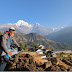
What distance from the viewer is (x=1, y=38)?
3816mm

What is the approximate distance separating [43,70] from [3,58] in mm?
2422

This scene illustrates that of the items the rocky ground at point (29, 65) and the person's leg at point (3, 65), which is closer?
the rocky ground at point (29, 65)

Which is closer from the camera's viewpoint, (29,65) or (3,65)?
(29,65)

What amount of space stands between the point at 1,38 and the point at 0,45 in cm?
38

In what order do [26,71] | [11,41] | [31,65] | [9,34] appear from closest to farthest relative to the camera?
[26,71] < [31,65] < [9,34] < [11,41]

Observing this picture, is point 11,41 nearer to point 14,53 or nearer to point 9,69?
point 14,53

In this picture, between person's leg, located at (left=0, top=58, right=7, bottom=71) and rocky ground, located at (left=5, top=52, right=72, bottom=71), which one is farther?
person's leg, located at (left=0, top=58, right=7, bottom=71)

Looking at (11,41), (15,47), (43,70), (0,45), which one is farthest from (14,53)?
(43,70)

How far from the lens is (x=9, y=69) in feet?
13.6

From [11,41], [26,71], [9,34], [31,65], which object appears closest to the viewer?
[26,71]

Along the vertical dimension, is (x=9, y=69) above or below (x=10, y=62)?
below

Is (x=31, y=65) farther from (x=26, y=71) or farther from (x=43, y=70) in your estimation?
(x=43, y=70)

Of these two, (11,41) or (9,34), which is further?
(11,41)

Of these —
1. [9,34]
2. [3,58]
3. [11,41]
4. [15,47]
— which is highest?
[9,34]
